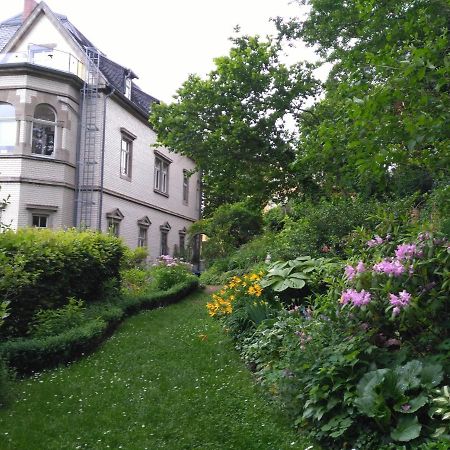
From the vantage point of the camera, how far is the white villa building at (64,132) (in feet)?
58.2

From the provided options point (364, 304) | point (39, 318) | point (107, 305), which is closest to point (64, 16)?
point (107, 305)

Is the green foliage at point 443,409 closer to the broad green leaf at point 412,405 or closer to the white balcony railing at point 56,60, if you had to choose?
the broad green leaf at point 412,405

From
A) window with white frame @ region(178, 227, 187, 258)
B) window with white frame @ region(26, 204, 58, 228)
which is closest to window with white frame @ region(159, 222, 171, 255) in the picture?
window with white frame @ region(178, 227, 187, 258)

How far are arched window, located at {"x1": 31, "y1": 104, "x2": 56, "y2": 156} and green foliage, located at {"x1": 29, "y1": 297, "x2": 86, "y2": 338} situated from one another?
38.5ft

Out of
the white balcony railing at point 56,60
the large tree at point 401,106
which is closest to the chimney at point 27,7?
the white balcony railing at point 56,60

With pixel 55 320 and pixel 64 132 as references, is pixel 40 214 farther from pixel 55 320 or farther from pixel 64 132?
pixel 55 320

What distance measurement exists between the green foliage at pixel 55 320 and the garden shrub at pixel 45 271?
18cm

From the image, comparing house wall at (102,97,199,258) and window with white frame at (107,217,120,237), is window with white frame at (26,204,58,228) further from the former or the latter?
window with white frame at (107,217,120,237)

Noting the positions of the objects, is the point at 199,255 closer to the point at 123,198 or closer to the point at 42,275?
the point at 123,198

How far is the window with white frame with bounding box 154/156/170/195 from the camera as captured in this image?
25.9 metres

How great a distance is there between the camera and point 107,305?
990 cm

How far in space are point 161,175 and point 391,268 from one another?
23.0 meters

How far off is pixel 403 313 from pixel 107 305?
22.9ft

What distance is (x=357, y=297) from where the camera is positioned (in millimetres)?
4410
